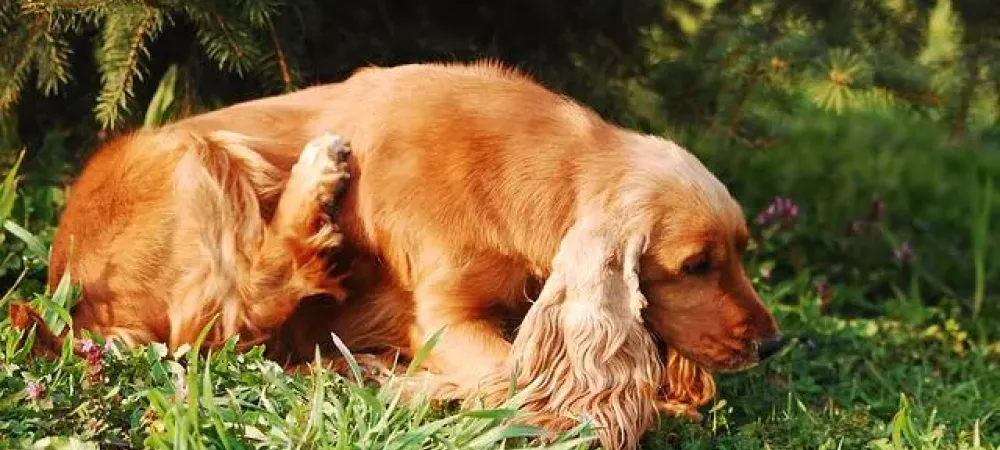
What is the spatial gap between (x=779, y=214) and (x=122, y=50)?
2559 mm

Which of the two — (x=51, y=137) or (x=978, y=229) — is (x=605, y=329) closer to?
(x=51, y=137)

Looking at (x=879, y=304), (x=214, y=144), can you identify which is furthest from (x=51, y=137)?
(x=879, y=304)

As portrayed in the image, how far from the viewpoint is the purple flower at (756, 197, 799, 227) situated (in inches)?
232

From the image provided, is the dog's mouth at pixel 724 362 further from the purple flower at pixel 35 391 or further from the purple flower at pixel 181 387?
the purple flower at pixel 35 391

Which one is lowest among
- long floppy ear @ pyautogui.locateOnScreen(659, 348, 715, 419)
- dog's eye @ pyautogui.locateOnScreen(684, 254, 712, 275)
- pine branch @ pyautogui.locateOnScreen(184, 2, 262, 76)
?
long floppy ear @ pyautogui.locateOnScreen(659, 348, 715, 419)

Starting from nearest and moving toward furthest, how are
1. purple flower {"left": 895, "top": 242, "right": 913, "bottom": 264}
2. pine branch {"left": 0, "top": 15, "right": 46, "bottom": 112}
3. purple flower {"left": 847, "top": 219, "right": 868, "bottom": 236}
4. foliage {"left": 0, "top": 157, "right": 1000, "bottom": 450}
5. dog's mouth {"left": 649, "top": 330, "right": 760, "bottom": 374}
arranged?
foliage {"left": 0, "top": 157, "right": 1000, "bottom": 450}
dog's mouth {"left": 649, "top": 330, "right": 760, "bottom": 374}
pine branch {"left": 0, "top": 15, "right": 46, "bottom": 112}
purple flower {"left": 895, "top": 242, "right": 913, "bottom": 264}
purple flower {"left": 847, "top": 219, "right": 868, "bottom": 236}

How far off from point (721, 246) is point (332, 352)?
41.7 inches

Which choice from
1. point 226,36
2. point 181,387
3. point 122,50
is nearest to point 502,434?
point 181,387

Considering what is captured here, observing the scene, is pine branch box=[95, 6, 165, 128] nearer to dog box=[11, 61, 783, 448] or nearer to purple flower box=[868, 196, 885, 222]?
dog box=[11, 61, 783, 448]

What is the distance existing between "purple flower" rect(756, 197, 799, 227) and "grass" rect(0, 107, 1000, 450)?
45 millimetres

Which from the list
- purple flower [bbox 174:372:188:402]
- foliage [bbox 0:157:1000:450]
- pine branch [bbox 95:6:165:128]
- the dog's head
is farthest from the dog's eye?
pine branch [bbox 95:6:165:128]

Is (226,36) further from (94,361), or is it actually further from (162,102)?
(94,361)

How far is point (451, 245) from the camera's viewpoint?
3.82 m

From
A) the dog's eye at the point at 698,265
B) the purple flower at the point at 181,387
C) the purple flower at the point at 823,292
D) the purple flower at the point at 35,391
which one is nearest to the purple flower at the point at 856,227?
the purple flower at the point at 823,292
